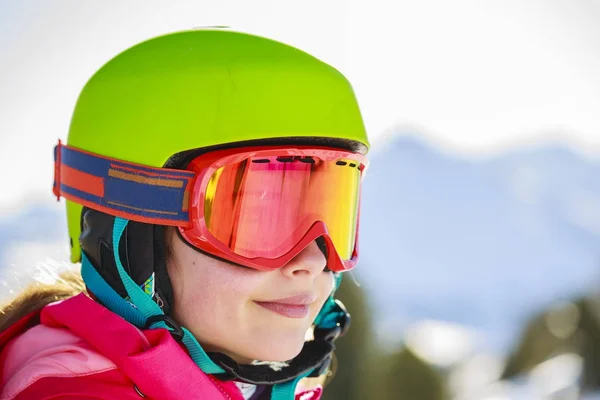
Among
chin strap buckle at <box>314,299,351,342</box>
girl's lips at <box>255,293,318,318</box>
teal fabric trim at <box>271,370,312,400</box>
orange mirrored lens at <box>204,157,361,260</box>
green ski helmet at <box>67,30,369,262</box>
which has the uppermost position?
green ski helmet at <box>67,30,369,262</box>

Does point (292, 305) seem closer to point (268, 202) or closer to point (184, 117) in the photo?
point (268, 202)

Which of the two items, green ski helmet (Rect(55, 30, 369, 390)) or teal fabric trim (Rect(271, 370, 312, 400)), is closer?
green ski helmet (Rect(55, 30, 369, 390))

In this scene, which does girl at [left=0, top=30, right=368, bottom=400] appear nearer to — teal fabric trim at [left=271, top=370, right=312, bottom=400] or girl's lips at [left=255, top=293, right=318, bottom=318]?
girl's lips at [left=255, top=293, right=318, bottom=318]

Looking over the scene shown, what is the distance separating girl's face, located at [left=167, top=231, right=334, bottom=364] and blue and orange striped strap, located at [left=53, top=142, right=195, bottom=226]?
11 centimetres

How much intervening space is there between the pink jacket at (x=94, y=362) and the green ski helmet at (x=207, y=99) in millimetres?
586

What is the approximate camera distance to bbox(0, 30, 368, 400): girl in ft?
8.18

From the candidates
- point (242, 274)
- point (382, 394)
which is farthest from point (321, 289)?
point (382, 394)

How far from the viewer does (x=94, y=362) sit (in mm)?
2293

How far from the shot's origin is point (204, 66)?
8.55ft

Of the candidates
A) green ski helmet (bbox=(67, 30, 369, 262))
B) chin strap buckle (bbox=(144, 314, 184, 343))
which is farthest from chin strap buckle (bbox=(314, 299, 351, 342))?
green ski helmet (bbox=(67, 30, 369, 262))

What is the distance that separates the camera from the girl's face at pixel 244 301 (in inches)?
99.6

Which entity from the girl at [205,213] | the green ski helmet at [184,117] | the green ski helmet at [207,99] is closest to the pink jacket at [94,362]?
the girl at [205,213]

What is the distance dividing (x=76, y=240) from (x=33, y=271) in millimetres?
344

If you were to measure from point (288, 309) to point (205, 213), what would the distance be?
469 mm
